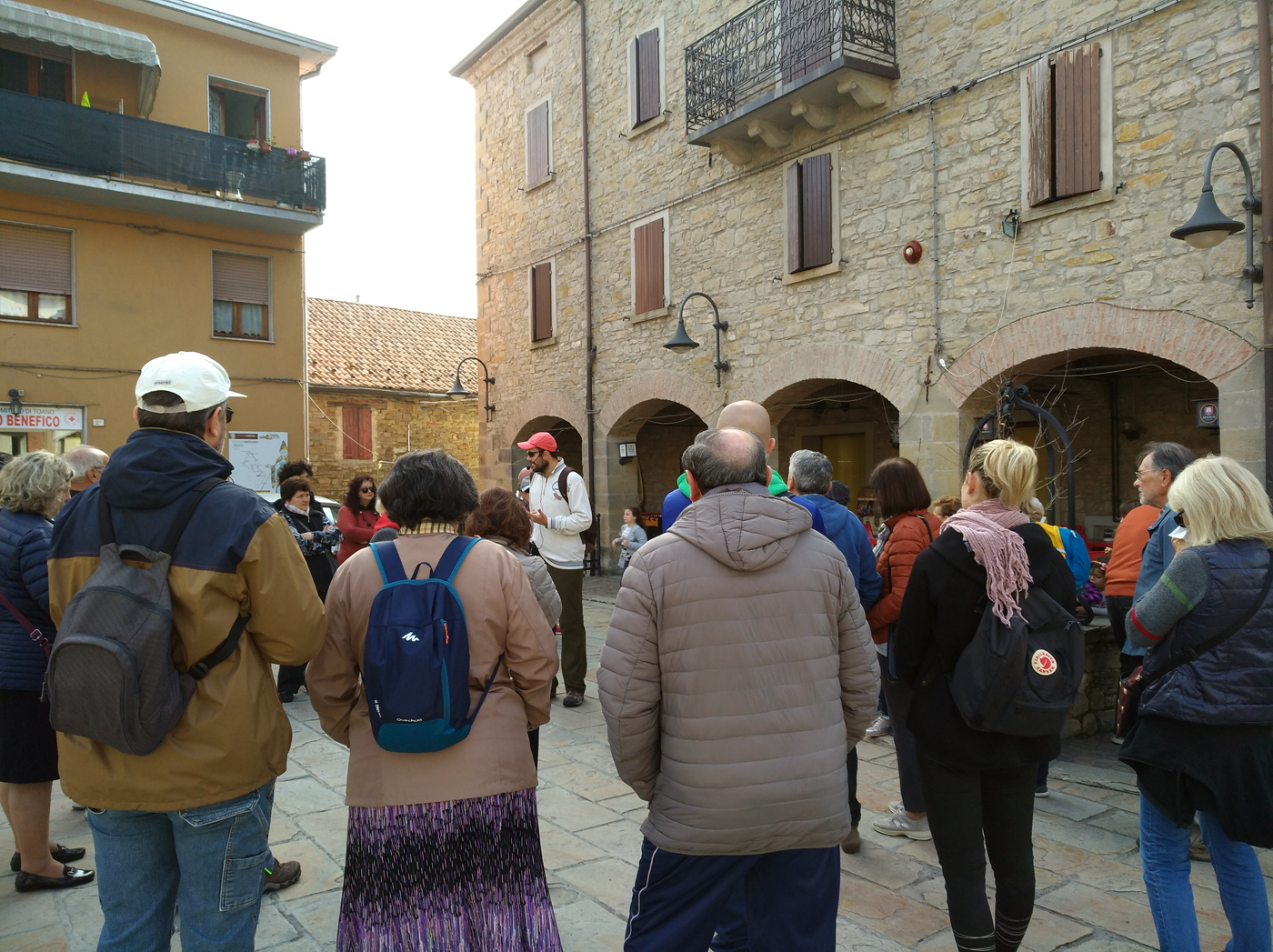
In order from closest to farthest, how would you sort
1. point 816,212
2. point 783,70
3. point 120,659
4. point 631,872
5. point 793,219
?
point 120,659 → point 631,872 → point 783,70 → point 816,212 → point 793,219

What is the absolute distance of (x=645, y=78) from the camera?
13789 mm

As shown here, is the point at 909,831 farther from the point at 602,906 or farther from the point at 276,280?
the point at 276,280

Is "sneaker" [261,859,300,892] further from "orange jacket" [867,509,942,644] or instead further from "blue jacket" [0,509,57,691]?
"orange jacket" [867,509,942,644]

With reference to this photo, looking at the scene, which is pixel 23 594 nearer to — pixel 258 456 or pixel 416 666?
pixel 416 666

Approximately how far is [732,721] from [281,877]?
2.35 metres

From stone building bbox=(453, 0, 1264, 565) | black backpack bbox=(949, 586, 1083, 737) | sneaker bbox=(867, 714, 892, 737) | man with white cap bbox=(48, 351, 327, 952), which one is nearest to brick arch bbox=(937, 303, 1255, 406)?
stone building bbox=(453, 0, 1264, 565)

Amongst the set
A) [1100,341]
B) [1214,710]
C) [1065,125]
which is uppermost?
[1065,125]

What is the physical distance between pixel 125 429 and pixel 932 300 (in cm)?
1266

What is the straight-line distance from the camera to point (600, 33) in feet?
48.6

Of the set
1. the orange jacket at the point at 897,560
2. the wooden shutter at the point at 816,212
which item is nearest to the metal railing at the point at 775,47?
the wooden shutter at the point at 816,212

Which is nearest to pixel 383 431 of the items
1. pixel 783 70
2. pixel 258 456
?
pixel 258 456

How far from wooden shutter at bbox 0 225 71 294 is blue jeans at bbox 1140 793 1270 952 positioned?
16.0 metres

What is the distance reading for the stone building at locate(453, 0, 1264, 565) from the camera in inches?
312

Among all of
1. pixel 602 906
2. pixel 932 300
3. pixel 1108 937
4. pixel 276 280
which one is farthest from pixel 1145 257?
pixel 276 280
